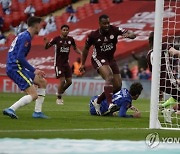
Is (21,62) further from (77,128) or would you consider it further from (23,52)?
(77,128)

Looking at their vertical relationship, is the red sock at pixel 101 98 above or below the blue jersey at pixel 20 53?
below

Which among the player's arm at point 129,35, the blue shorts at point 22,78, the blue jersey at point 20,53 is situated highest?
the player's arm at point 129,35

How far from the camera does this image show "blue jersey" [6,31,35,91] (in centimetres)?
1259

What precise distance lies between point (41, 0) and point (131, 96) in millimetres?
25879

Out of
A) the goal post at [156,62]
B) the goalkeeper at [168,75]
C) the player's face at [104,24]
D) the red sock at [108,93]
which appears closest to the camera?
the goal post at [156,62]

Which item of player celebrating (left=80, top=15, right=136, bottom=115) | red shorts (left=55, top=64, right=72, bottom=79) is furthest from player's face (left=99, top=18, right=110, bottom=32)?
red shorts (left=55, top=64, right=72, bottom=79)

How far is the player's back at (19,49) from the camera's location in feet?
41.3

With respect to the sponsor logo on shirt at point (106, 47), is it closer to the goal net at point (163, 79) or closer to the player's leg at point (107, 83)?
the player's leg at point (107, 83)

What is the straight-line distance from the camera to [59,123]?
12.3 m

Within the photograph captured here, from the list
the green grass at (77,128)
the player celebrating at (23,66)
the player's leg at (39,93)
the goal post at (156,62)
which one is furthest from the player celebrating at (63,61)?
the goal post at (156,62)

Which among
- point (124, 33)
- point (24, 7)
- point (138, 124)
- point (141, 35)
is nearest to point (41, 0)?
point (24, 7)

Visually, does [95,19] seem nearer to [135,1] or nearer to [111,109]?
[135,1]

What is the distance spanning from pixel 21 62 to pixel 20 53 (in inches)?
6.5

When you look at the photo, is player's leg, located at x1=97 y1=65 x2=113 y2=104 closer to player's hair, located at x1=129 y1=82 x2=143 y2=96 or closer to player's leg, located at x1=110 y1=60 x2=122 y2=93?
player's leg, located at x1=110 y1=60 x2=122 y2=93
